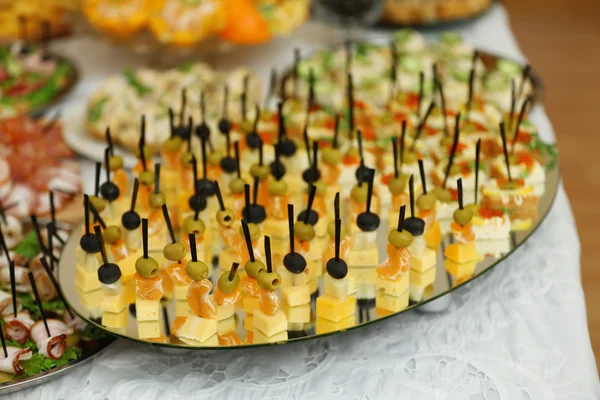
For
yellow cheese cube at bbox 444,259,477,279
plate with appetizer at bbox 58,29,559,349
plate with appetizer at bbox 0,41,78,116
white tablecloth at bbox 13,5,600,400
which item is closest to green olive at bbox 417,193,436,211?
plate with appetizer at bbox 58,29,559,349

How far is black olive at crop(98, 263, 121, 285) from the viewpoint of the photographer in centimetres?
136

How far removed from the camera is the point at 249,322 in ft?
4.54

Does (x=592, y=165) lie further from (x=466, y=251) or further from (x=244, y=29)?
(x=466, y=251)

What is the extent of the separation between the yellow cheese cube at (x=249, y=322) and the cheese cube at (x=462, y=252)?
16.6 inches

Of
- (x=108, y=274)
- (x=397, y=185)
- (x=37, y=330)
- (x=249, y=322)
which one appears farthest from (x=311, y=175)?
(x=37, y=330)

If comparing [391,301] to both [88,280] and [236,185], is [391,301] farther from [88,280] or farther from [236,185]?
[88,280]

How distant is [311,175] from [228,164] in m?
0.19

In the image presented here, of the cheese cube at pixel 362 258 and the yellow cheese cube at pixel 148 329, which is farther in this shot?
the cheese cube at pixel 362 258

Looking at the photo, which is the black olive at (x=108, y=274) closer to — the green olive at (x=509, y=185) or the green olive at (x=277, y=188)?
the green olive at (x=277, y=188)

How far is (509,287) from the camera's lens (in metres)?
1.64

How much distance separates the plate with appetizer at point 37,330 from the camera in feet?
4.52

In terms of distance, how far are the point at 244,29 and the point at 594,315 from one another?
4.82 feet

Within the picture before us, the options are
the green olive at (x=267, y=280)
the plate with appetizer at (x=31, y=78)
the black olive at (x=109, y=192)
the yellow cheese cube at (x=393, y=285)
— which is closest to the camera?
the green olive at (x=267, y=280)

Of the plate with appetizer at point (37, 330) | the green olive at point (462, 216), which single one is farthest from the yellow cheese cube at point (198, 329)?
the green olive at point (462, 216)
